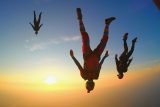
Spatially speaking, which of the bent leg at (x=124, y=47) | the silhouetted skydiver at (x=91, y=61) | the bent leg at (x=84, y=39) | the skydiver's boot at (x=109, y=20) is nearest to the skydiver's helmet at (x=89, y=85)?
the silhouetted skydiver at (x=91, y=61)

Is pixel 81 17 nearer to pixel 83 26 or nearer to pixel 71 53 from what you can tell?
pixel 83 26

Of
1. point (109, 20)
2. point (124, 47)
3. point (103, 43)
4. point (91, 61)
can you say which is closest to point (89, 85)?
point (91, 61)

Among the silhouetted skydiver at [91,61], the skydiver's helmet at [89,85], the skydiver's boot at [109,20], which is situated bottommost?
the skydiver's helmet at [89,85]

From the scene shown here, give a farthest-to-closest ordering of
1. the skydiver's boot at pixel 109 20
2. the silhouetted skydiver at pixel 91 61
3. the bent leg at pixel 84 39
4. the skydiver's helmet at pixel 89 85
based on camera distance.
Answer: the silhouetted skydiver at pixel 91 61 < the skydiver's helmet at pixel 89 85 < the bent leg at pixel 84 39 < the skydiver's boot at pixel 109 20

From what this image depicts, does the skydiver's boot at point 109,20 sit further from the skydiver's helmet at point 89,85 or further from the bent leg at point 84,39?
the skydiver's helmet at point 89,85

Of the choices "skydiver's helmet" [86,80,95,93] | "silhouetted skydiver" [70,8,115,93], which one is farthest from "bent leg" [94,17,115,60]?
"skydiver's helmet" [86,80,95,93]

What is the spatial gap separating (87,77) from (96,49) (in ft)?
3.56

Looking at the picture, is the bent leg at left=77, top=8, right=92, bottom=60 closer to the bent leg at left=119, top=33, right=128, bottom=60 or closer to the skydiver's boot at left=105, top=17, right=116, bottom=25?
the skydiver's boot at left=105, top=17, right=116, bottom=25

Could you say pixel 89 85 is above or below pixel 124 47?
below

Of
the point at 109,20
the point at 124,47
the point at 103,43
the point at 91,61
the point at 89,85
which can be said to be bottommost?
the point at 89,85

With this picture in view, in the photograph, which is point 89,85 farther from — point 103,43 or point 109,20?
point 109,20

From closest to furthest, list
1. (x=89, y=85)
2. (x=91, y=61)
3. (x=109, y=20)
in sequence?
(x=109, y=20) < (x=89, y=85) < (x=91, y=61)

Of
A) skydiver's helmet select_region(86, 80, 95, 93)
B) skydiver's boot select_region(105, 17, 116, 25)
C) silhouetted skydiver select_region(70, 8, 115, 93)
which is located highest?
skydiver's boot select_region(105, 17, 116, 25)

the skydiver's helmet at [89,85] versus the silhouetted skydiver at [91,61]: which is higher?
the silhouetted skydiver at [91,61]
